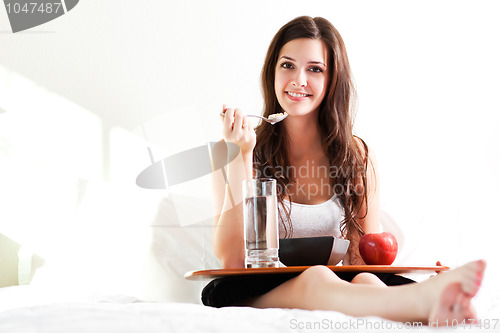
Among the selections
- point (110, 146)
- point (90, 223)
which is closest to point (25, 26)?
point (110, 146)

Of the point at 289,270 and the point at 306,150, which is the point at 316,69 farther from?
the point at 289,270

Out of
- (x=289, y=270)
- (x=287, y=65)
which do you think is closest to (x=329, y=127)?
(x=287, y=65)

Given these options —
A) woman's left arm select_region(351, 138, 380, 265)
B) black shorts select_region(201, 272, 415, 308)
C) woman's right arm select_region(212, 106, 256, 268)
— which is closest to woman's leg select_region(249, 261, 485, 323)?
black shorts select_region(201, 272, 415, 308)

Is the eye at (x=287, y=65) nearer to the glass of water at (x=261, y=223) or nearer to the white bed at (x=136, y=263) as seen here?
the white bed at (x=136, y=263)

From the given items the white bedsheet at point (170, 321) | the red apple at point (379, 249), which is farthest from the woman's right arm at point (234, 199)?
the white bedsheet at point (170, 321)

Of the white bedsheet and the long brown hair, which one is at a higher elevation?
the long brown hair

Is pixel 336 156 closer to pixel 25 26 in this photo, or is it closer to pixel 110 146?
pixel 110 146

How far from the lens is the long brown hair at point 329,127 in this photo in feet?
6.31

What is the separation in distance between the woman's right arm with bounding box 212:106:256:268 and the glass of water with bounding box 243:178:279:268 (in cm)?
26

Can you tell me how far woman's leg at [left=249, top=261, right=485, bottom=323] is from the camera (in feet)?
2.72

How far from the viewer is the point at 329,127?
1.96 metres

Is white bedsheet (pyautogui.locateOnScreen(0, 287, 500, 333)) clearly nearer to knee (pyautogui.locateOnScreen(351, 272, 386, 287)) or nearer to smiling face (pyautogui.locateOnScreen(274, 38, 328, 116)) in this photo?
knee (pyautogui.locateOnScreen(351, 272, 386, 287))

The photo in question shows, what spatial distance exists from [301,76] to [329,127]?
206 mm

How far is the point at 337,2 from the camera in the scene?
2.34 m
